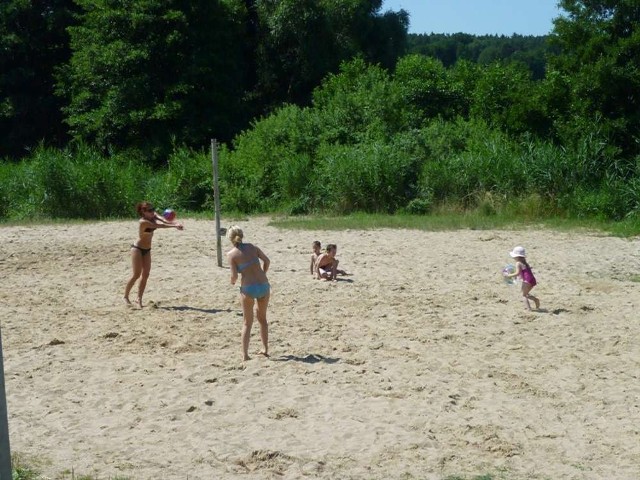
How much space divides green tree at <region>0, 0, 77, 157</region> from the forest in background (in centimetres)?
6

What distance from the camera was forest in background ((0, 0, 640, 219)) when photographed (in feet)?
80.4

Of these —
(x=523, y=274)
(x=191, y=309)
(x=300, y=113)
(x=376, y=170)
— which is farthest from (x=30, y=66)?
(x=523, y=274)

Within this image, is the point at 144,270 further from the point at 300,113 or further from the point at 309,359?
the point at 300,113

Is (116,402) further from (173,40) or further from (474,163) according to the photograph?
(173,40)

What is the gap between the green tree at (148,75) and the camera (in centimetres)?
3247

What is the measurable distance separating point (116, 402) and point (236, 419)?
130 centimetres

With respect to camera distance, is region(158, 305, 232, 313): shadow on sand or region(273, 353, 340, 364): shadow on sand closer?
region(273, 353, 340, 364): shadow on sand

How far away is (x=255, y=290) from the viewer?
9859 millimetres

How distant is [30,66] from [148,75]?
7.26m

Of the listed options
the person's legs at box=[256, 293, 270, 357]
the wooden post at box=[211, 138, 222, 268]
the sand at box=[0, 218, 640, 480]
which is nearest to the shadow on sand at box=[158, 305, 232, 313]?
the sand at box=[0, 218, 640, 480]

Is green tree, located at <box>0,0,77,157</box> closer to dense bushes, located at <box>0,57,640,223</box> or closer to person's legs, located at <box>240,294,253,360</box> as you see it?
dense bushes, located at <box>0,57,640,223</box>

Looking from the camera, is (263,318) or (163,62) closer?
(263,318)

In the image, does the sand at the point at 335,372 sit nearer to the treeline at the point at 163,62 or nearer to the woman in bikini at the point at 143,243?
the woman in bikini at the point at 143,243

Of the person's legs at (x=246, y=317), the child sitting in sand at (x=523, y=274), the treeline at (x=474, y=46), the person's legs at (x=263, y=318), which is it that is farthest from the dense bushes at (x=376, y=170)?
the treeline at (x=474, y=46)
